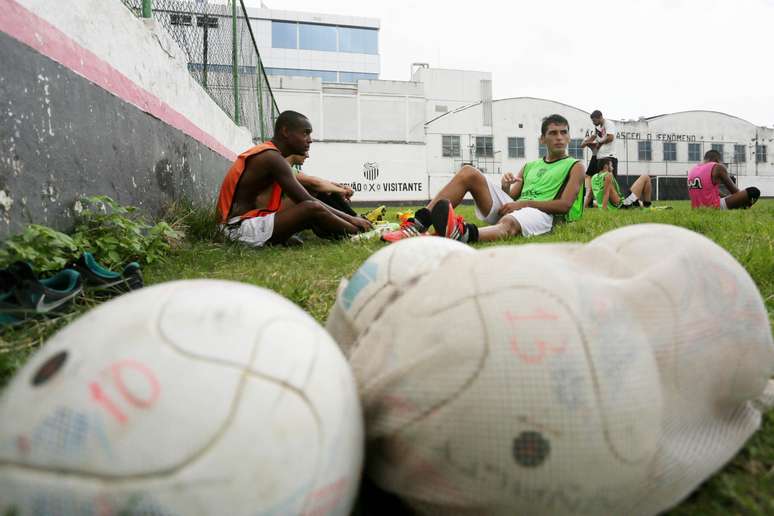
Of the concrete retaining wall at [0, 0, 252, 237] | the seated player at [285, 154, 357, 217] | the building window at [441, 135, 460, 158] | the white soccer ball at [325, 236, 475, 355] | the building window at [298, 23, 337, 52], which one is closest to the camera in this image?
the white soccer ball at [325, 236, 475, 355]

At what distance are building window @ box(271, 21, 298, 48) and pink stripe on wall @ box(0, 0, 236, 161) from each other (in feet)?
133

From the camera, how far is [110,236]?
10.7 feet

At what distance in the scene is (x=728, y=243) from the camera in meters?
3.81

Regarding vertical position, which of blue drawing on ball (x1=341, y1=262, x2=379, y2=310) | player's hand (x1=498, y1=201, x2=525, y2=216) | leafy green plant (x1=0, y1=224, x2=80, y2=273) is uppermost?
player's hand (x1=498, y1=201, x2=525, y2=216)

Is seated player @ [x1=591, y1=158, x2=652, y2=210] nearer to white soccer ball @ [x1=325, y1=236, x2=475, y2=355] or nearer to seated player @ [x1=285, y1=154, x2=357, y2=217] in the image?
seated player @ [x1=285, y1=154, x2=357, y2=217]

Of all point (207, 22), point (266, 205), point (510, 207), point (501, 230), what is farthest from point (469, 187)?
point (207, 22)

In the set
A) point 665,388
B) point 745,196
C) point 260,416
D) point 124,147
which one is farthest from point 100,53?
point 745,196

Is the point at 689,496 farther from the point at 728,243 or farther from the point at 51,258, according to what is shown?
the point at 728,243

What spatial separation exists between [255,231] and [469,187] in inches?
92.9

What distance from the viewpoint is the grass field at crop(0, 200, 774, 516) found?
1125 mm

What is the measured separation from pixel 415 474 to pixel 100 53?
3833 mm

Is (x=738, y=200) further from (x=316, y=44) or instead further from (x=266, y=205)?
(x=316, y=44)

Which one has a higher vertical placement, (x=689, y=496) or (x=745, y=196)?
(x=745, y=196)

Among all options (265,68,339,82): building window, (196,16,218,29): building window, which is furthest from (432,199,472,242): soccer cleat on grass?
(265,68,339,82): building window
